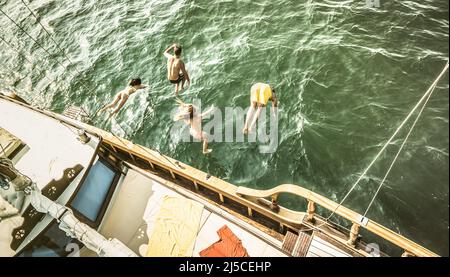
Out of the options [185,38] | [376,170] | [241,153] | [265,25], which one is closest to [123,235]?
[241,153]

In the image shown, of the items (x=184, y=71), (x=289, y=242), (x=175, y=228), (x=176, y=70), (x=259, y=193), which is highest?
(x=176, y=70)

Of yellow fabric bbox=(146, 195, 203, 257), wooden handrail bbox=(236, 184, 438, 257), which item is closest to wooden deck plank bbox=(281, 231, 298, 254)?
wooden handrail bbox=(236, 184, 438, 257)

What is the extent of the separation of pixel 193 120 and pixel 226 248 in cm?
439

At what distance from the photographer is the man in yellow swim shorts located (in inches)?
401

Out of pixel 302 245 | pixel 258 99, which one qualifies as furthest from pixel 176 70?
pixel 302 245

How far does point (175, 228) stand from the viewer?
8.13 metres

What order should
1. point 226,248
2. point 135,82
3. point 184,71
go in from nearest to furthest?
1. point 226,248
2. point 135,82
3. point 184,71

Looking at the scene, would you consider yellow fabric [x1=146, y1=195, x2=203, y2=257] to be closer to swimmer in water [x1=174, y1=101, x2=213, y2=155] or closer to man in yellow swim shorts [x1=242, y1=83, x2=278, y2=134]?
swimmer in water [x1=174, y1=101, x2=213, y2=155]

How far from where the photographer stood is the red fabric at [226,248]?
7.57 metres

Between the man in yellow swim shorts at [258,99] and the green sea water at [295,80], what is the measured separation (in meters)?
0.83

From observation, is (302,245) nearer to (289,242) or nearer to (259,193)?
(289,242)

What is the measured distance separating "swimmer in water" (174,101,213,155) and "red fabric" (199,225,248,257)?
350 centimetres
